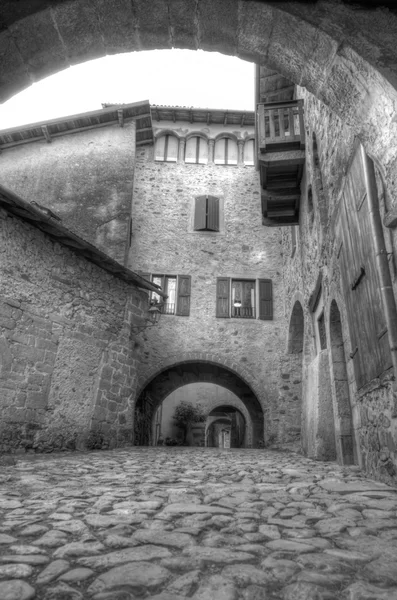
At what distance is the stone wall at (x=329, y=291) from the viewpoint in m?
3.87

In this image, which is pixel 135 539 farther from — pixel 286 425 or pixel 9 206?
pixel 286 425

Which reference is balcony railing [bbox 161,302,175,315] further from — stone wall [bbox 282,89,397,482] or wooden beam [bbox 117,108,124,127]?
wooden beam [bbox 117,108,124,127]

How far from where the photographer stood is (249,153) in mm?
15086

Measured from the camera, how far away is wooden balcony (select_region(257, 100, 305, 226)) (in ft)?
26.2

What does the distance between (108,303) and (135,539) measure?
22.5 ft

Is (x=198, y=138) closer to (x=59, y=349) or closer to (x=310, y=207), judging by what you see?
(x=310, y=207)

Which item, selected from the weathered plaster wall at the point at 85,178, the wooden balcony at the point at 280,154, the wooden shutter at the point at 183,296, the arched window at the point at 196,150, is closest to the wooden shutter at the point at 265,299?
the wooden shutter at the point at 183,296

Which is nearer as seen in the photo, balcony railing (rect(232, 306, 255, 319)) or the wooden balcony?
the wooden balcony

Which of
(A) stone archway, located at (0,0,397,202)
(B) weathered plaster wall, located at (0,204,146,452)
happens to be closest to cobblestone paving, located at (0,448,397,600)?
(A) stone archway, located at (0,0,397,202)

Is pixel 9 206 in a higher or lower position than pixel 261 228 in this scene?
lower

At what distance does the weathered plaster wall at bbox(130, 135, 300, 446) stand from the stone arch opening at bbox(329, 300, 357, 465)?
18.0 feet

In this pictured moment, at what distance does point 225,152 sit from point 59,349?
10752 millimetres

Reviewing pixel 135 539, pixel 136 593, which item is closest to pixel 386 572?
pixel 136 593

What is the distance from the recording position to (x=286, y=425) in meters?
11.0
